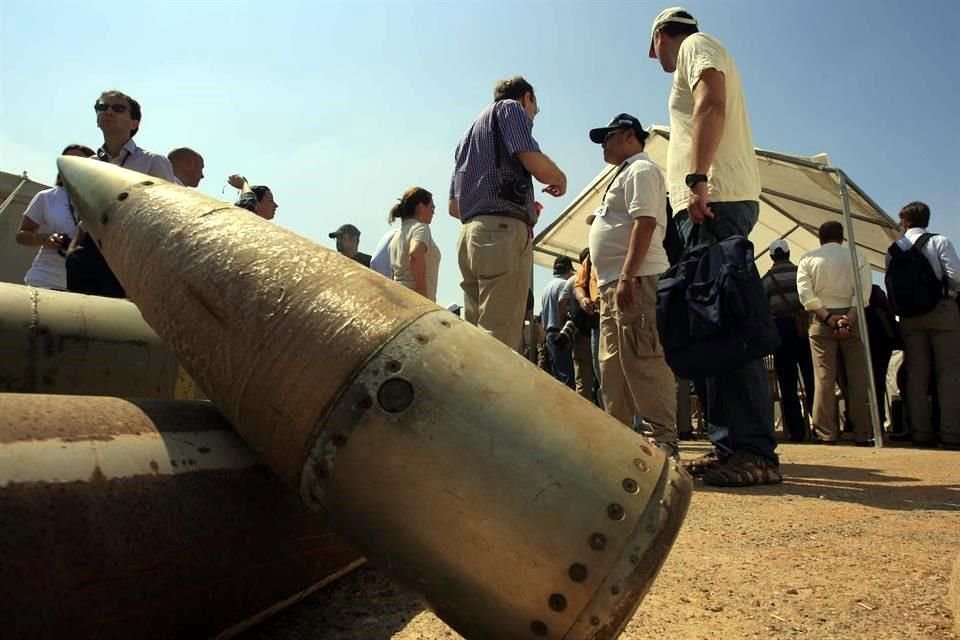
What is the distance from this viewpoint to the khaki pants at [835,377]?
20.7ft

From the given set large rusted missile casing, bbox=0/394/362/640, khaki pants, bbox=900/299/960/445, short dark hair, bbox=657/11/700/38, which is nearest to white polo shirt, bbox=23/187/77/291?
large rusted missile casing, bbox=0/394/362/640

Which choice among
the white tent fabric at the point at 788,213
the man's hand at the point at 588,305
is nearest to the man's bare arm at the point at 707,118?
the man's hand at the point at 588,305

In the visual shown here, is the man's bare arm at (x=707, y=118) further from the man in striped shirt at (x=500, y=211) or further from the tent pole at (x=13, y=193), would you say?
the tent pole at (x=13, y=193)

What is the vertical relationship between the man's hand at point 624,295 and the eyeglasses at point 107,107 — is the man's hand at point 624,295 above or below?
below

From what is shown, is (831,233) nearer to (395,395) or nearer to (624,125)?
(624,125)

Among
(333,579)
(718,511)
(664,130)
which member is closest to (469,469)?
(333,579)

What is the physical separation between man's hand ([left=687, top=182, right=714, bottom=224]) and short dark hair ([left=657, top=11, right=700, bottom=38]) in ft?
3.22

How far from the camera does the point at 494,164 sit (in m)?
3.86

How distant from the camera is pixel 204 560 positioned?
1.41m

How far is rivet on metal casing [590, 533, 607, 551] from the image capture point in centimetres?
121

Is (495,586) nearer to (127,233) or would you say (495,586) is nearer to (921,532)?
(127,233)

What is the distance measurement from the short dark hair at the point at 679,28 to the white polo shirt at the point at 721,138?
28 cm

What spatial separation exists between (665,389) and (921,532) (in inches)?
54.8

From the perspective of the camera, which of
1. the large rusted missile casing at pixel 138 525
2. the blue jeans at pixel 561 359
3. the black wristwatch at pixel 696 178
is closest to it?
the large rusted missile casing at pixel 138 525
